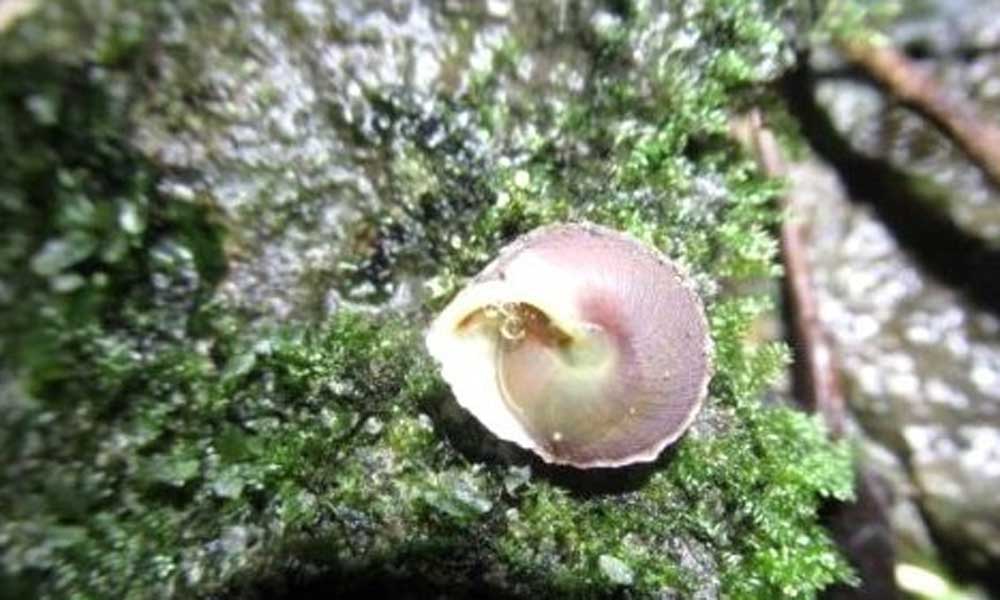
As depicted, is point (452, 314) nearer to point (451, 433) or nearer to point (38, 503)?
point (451, 433)

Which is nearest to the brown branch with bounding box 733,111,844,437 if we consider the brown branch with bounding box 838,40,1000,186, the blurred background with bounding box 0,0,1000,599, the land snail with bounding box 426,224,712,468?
the blurred background with bounding box 0,0,1000,599

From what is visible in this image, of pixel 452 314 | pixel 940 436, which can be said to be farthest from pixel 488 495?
pixel 940 436

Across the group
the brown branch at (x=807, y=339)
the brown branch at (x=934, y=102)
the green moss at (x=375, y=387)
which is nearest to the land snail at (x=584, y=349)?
the green moss at (x=375, y=387)

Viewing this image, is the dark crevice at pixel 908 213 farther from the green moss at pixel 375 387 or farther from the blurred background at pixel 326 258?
the green moss at pixel 375 387

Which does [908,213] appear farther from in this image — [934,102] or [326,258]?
[326,258]

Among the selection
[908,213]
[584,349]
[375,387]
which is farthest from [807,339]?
[375,387]
